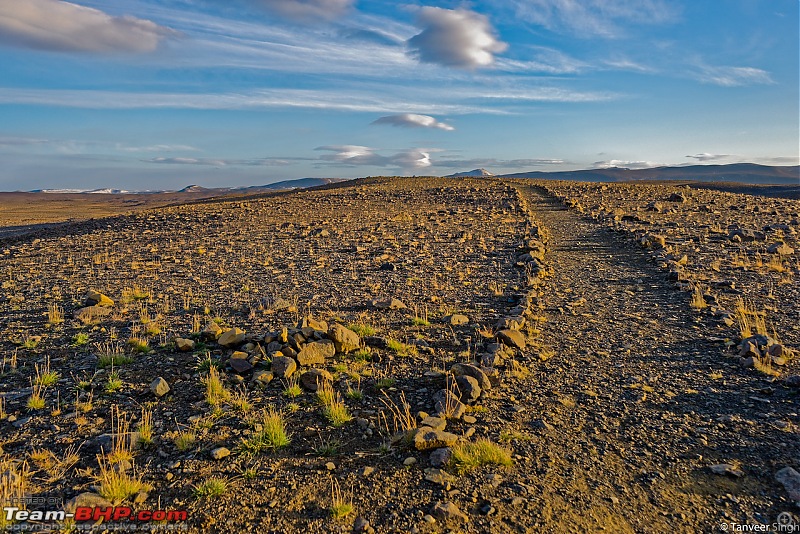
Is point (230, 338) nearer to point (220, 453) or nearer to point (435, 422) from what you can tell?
point (220, 453)

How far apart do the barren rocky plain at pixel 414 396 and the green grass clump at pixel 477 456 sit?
0.02 meters

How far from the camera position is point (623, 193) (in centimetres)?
4591

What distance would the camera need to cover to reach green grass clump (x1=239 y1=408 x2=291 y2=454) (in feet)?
17.2

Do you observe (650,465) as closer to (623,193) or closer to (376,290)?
(376,290)

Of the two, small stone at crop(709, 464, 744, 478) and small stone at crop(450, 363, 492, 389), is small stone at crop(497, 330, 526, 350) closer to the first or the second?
small stone at crop(450, 363, 492, 389)

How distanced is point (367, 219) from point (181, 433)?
2537 cm

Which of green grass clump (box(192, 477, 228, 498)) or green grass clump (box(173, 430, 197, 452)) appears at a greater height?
green grass clump (box(173, 430, 197, 452))

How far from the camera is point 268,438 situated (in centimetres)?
536

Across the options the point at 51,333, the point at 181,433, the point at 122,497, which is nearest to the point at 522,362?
the point at 181,433

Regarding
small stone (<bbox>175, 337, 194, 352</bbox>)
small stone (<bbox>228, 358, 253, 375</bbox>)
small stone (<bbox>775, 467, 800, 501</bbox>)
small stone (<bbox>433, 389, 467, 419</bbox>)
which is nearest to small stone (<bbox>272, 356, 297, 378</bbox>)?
small stone (<bbox>228, 358, 253, 375</bbox>)

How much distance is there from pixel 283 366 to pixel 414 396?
1.98m

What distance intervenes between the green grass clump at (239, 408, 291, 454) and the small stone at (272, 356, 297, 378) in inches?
52.2

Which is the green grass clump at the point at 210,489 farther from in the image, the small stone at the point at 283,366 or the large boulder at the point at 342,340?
the large boulder at the point at 342,340

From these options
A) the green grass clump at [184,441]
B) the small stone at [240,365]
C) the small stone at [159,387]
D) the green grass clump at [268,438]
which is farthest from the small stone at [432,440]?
the small stone at [159,387]
